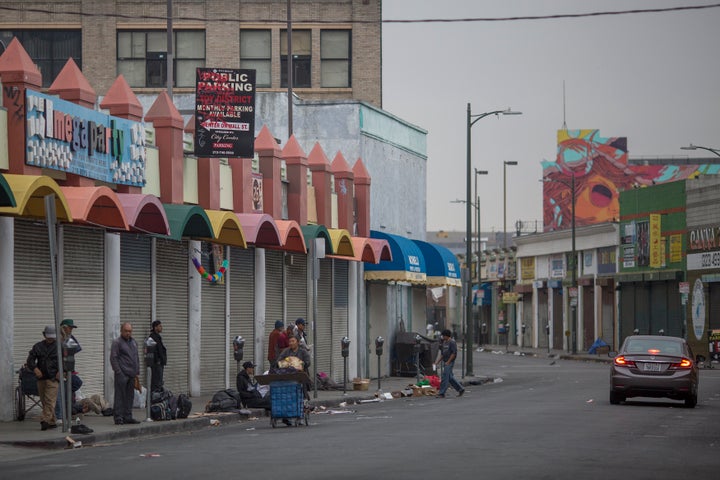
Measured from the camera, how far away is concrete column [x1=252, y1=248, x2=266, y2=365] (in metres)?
35.2

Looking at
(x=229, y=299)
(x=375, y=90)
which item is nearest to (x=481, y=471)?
(x=229, y=299)

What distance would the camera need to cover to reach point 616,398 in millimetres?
29328

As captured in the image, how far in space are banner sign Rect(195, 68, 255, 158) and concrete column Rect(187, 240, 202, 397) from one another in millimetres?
2310

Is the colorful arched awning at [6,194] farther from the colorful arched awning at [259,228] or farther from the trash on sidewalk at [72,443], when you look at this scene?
the colorful arched awning at [259,228]

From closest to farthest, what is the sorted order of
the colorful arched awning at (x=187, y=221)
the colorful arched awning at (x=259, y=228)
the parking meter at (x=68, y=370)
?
the parking meter at (x=68, y=370)
the colorful arched awning at (x=187, y=221)
the colorful arched awning at (x=259, y=228)

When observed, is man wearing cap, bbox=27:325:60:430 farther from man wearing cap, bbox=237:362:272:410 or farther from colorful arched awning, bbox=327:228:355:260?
colorful arched awning, bbox=327:228:355:260

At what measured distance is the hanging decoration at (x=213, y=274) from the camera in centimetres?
3153

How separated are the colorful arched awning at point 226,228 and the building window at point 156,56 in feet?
89.9

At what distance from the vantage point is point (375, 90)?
59969 mm

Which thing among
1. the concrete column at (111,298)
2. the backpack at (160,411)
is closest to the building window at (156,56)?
the concrete column at (111,298)

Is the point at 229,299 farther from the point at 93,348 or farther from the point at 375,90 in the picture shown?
the point at 375,90

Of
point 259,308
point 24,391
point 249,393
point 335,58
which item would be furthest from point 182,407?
point 335,58

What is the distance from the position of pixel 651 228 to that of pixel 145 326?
1743 inches

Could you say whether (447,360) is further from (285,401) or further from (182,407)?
(285,401)
